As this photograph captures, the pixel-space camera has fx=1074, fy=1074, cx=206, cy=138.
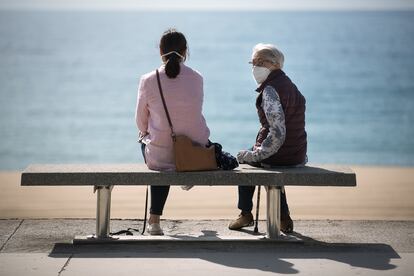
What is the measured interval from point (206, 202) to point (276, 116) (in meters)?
3.33

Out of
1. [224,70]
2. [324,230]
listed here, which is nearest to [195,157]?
[324,230]

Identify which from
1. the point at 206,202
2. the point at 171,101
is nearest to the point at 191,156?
the point at 171,101

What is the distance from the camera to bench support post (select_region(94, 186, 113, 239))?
704 centimetres

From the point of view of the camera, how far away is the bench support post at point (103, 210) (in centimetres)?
704

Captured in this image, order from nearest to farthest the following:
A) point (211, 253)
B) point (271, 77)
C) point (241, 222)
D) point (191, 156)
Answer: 1. point (211, 253)
2. point (191, 156)
3. point (271, 77)
4. point (241, 222)

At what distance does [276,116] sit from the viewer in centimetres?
715

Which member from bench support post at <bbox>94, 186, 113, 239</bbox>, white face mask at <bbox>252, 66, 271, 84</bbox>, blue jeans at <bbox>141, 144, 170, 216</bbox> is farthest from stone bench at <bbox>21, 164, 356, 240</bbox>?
white face mask at <bbox>252, 66, 271, 84</bbox>

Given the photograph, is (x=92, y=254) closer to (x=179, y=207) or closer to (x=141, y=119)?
(x=141, y=119)

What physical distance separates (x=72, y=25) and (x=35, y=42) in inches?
1518

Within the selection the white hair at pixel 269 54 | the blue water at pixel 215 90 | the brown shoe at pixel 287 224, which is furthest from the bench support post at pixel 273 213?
the blue water at pixel 215 90

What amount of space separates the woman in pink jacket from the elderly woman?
1.32 ft

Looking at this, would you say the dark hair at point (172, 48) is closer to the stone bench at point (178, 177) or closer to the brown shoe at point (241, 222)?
the stone bench at point (178, 177)

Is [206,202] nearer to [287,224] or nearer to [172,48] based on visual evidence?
[287,224]

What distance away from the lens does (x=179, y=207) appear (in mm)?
10125
